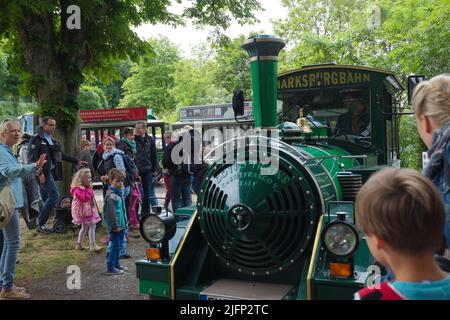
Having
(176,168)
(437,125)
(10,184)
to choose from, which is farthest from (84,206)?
(437,125)

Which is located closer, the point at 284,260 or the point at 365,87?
the point at 284,260

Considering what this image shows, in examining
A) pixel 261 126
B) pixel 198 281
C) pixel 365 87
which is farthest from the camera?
pixel 365 87

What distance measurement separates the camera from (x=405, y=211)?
1.29 metres

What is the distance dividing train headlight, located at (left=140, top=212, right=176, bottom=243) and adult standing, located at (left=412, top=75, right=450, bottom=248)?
6.40 feet

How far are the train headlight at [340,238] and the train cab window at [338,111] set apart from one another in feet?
7.29

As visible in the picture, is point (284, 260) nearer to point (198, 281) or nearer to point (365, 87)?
point (198, 281)

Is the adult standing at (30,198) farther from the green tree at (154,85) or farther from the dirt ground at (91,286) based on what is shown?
the green tree at (154,85)

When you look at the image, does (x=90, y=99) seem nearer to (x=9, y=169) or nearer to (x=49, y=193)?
(x=49, y=193)

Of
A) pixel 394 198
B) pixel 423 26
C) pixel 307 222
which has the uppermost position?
pixel 423 26

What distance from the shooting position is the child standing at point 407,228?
1.30 meters

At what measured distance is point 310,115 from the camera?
519 centimetres
